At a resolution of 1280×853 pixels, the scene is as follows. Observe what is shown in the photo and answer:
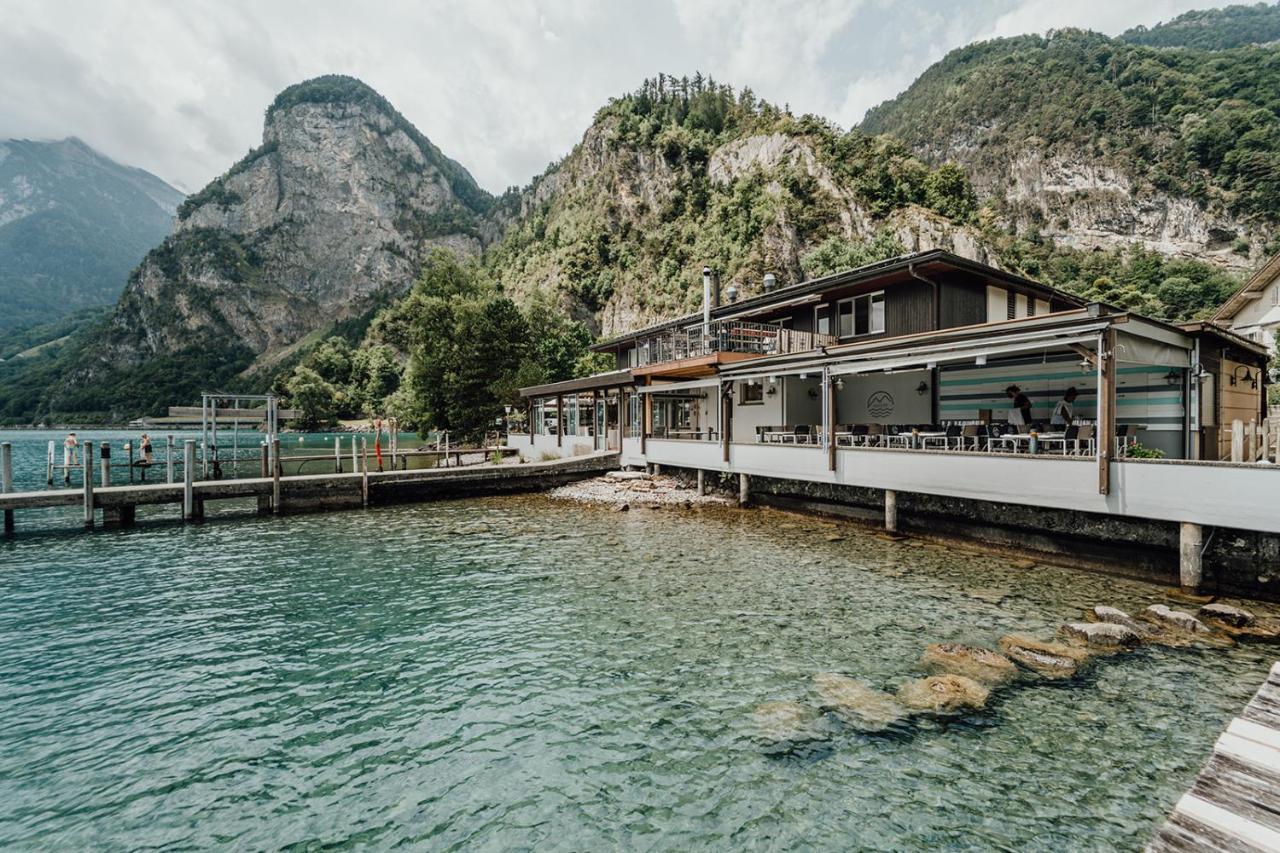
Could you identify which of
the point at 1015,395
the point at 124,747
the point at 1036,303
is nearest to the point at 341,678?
the point at 124,747

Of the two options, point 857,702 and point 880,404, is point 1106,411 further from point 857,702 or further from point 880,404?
point 880,404

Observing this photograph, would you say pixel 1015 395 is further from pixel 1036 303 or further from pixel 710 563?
pixel 710 563

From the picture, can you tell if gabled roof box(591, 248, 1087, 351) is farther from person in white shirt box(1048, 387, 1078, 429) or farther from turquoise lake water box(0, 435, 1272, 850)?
turquoise lake water box(0, 435, 1272, 850)

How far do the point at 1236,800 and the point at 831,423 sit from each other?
1246cm

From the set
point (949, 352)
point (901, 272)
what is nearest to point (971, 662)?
point (949, 352)

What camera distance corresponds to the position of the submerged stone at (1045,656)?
22.6 feet

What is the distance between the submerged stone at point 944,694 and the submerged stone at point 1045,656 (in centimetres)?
119

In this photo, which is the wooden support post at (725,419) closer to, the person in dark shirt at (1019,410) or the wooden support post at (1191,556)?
the person in dark shirt at (1019,410)

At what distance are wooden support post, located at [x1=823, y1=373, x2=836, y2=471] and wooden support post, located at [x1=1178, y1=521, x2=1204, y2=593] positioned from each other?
726cm

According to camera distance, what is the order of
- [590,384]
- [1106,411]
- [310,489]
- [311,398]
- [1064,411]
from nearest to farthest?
1. [1106,411]
2. [1064,411]
3. [310,489]
4. [590,384]
5. [311,398]

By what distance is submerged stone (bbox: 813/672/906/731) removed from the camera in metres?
5.85

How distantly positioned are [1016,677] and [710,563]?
650cm

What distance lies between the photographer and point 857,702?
6199 mm

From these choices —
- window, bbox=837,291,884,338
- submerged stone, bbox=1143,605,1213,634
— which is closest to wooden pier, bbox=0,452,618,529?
window, bbox=837,291,884,338
